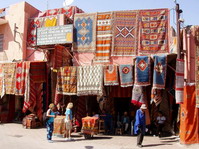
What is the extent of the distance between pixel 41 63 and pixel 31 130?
3518 mm

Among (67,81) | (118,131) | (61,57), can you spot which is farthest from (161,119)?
(61,57)

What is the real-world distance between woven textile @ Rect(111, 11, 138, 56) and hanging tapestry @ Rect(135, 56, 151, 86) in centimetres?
184

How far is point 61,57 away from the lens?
11633 mm

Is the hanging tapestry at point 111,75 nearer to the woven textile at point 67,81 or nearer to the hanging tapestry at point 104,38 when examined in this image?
the hanging tapestry at point 104,38

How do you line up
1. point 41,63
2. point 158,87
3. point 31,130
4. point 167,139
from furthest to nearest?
1. point 41,63
2. point 31,130
3. point 167,139
4. point 158,87

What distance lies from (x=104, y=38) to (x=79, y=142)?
17.2 ft

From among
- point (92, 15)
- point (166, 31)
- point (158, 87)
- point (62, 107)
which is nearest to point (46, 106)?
point (62, 107)

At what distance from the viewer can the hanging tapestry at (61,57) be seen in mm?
11219

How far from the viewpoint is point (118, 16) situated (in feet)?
38.3

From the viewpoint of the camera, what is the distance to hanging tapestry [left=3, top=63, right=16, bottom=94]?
12.8 metres

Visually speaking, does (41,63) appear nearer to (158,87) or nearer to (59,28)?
(59,28)

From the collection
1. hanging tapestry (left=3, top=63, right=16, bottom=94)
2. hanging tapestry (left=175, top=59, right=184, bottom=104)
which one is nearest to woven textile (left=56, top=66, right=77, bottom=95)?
hanging tapestry (left=3, top=63, right=16, bottom=94)

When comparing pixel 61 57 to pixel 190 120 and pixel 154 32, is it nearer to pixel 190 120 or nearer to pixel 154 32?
pixel 154 32

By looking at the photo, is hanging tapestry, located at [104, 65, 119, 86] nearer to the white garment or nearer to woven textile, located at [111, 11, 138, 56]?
woven textile, located at [111, 11, 138, 56]
